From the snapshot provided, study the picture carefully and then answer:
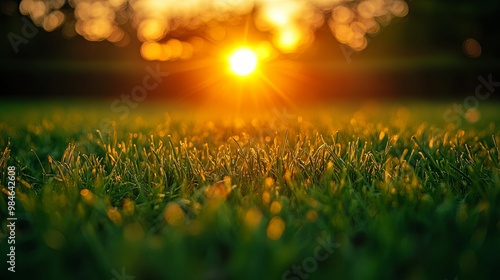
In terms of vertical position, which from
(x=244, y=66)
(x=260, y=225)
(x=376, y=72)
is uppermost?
(x=244, y=66)

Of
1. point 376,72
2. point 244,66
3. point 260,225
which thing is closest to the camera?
point 260,225

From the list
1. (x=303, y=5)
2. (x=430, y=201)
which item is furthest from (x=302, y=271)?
(x=303, y=5)

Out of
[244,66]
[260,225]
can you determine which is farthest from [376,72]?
[260,225]

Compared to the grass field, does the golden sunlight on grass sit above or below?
above

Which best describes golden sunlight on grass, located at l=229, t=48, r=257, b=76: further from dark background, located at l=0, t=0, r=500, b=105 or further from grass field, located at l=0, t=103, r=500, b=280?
grass field, located at l=0, t=103, r=500, b=280

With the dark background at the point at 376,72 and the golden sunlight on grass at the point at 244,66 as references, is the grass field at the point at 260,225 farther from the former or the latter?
the dark background at the point at 376,72

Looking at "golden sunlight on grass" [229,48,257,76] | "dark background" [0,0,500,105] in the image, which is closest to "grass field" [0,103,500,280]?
"golden sunlight on grass" [229,48,257,76]

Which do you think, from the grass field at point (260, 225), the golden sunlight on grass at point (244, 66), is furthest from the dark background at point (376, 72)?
the grass field at point (260, 225)

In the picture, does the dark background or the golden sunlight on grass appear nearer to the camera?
the golden sunlight on grass

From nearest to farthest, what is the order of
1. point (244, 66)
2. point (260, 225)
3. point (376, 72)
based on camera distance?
point (260, 225) → point (244, 66) → point (376, 72)

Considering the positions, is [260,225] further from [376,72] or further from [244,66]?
[376,72]
